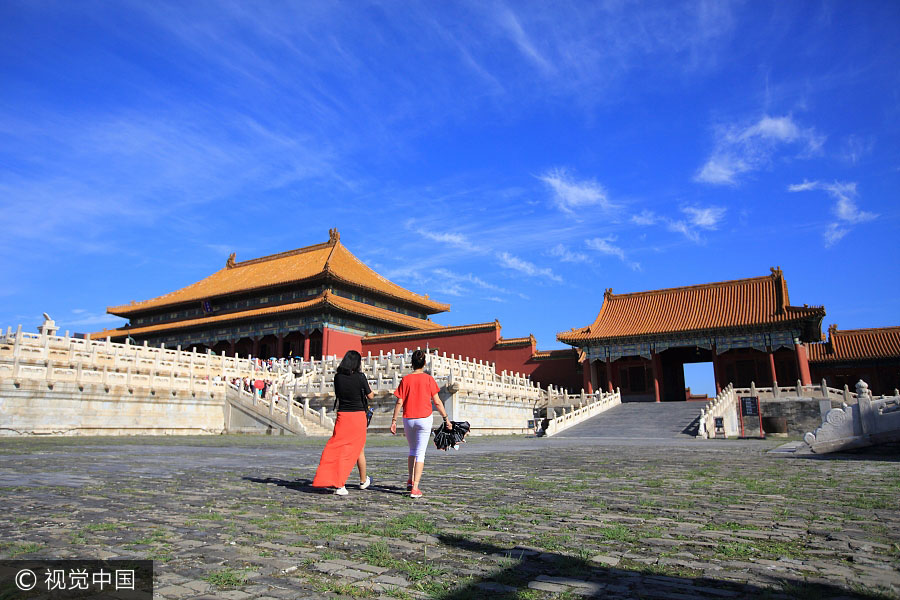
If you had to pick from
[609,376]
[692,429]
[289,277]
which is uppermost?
[289,277]

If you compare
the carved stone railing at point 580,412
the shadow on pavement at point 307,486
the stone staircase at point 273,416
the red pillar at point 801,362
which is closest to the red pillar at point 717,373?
the red pillar at point 801,362

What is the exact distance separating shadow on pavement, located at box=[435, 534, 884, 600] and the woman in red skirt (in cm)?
293

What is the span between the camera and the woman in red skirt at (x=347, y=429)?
551 centimetres

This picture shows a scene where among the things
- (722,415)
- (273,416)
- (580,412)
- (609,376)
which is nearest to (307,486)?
(273,416)

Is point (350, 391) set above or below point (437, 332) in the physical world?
below

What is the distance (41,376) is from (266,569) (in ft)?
65.0

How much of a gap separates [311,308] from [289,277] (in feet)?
17.4

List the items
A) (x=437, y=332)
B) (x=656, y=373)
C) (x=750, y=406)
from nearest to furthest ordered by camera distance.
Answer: (x=750, y=406)
(x=656, y=373)
(x=437, y=332)

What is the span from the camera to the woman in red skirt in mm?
5508

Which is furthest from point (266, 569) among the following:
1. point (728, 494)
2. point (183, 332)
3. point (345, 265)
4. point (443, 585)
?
point (183, 332)

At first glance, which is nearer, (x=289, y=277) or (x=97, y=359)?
(x=97, y=359)

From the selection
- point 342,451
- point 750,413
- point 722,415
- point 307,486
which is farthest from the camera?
point 750,413

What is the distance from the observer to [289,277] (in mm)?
38750

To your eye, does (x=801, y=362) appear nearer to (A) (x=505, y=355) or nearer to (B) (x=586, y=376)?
(B) (x=586, y=376)
